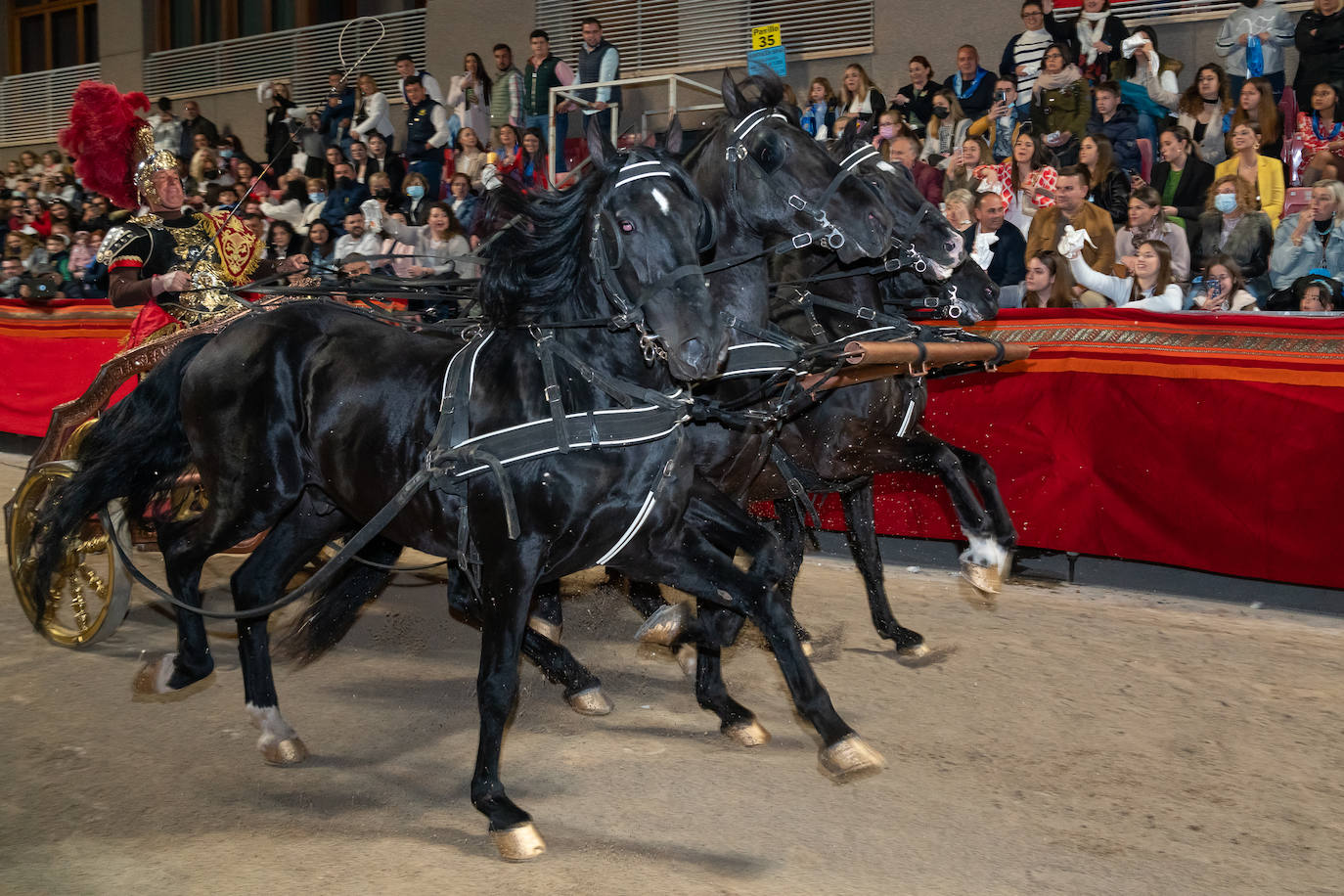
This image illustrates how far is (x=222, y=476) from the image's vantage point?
4.28 metres

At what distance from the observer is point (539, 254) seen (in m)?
3.64

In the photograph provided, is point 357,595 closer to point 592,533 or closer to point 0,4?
point 592,533

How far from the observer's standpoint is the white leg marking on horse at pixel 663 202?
3293 mm

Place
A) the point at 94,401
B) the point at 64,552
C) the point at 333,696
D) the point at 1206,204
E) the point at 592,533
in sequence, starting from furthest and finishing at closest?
the point at 1206,204, the point at 94,401, the point at 333,696, the point at 64,552, the point at 592,533

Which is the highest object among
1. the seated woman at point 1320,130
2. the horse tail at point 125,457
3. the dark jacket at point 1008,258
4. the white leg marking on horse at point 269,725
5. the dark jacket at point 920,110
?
the dark jacket at point 920,110

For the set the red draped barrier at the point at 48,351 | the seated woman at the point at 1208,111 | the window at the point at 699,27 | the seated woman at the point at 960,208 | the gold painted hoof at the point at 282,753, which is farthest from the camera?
the window at the point at 699,27

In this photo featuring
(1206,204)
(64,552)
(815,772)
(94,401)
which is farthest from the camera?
(1206,204)

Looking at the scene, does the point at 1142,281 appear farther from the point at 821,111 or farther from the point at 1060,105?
the point at 821,111

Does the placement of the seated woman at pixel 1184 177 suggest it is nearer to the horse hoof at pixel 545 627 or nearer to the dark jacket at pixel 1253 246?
the dark jacket at pixel 1253 246

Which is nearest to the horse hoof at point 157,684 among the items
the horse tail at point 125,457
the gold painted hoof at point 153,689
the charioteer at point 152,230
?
the gold painted hoof at point 153,689

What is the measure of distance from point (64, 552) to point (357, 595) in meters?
1.16

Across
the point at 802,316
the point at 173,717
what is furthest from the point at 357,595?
the point at 802,316

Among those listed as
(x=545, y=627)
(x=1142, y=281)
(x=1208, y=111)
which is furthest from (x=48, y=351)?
(x=1208, y=111)

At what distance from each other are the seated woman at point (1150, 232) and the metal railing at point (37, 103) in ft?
64.2
